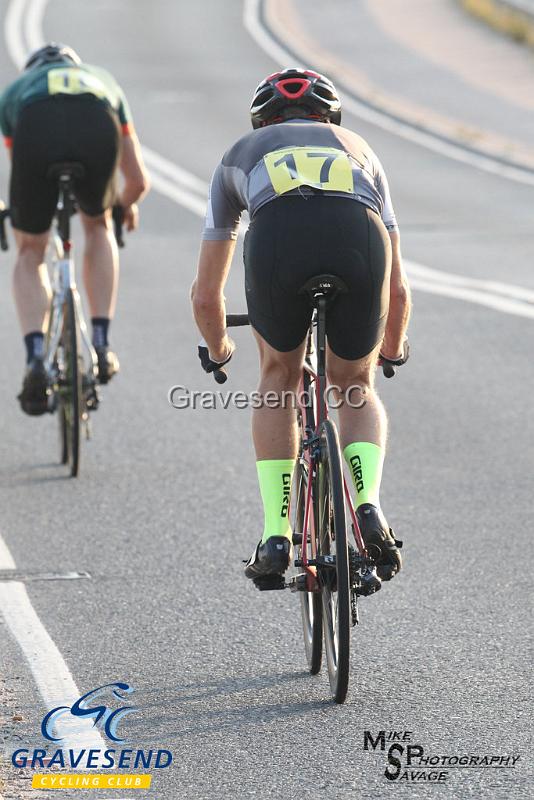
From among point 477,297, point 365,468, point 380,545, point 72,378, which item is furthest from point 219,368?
point 477,297

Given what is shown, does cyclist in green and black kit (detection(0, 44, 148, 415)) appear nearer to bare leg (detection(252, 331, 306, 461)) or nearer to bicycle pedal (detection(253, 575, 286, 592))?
bare leg (detection(252, 331, 306, 461))

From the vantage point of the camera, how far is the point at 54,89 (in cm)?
781

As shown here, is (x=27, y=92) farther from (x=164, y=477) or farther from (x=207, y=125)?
(x=207, y=125)

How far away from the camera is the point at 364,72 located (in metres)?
30.3

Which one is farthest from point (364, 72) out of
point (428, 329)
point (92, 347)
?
point (92, 347)

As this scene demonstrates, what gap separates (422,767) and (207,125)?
2159 centimetres

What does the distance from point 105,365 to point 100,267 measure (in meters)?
0.63

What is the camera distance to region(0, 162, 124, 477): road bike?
7832mm

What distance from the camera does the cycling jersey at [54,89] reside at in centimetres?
782

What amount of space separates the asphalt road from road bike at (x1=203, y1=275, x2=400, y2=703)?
0.62ft

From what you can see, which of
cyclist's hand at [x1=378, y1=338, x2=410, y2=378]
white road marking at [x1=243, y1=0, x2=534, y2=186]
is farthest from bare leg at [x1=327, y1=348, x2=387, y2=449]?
white road marking at [x1=243, y1=0, x2=534, y2=186]

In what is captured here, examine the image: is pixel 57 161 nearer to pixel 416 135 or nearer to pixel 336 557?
pixel 336 557

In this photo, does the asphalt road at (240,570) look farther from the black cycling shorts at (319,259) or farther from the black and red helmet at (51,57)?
the black and red helmet at (51,57)

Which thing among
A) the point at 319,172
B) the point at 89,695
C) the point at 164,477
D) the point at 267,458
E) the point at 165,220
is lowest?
the point at 165,220
